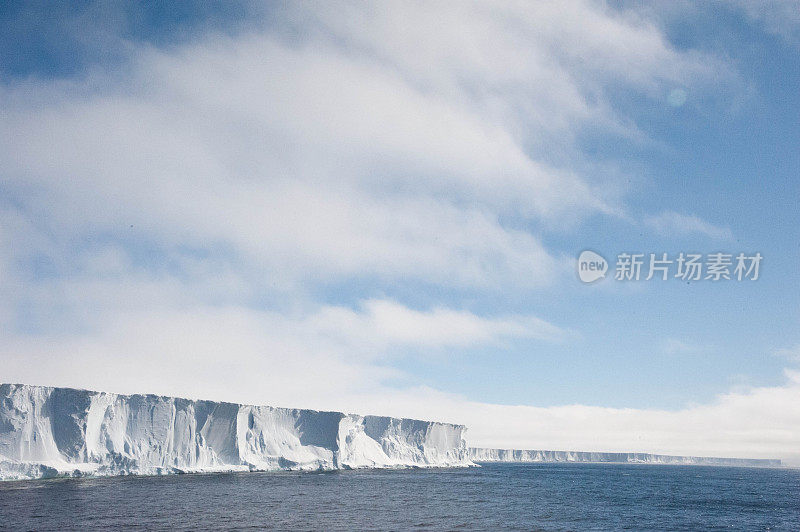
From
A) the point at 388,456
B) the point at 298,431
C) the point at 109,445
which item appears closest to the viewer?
the point at 109,445

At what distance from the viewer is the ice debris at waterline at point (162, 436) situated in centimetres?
5075

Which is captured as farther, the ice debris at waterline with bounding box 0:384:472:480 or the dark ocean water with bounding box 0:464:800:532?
the ice debris at waterline with bounding box 0:384:472:480

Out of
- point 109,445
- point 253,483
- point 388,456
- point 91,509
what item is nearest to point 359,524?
point 91,509

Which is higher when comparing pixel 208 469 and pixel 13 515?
pixel 13 515

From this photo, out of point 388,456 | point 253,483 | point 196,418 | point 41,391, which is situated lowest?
point 388,456

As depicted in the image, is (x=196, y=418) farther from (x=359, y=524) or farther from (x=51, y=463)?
(x=359, y=524)

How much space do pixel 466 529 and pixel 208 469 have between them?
45.6 metres

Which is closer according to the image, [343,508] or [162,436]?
[343,508]

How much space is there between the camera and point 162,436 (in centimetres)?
6138

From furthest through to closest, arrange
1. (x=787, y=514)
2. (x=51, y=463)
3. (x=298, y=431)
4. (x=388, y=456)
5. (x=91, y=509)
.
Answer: (x=388, y=456)
(x=298, y=431)
(x=51, y=463)
(x=787, y=514)
(x=91, y=509)

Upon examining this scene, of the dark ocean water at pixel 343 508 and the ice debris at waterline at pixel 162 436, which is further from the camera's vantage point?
the ice debris at waterline at pixel 162 436

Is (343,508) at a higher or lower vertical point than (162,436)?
higher

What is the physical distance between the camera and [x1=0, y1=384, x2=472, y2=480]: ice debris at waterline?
167 ft

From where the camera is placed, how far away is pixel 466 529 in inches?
1190
